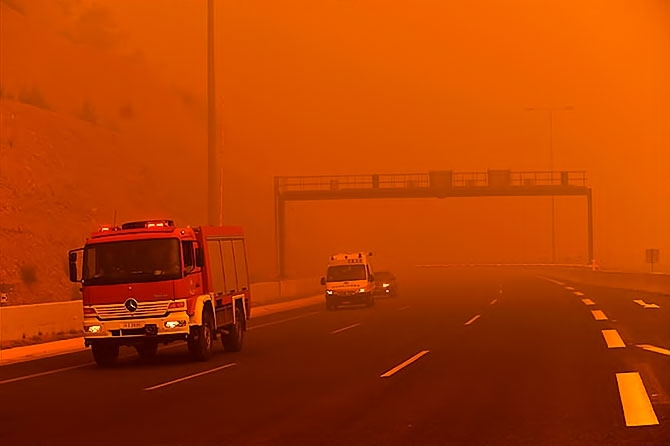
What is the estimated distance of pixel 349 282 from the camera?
1533 inches

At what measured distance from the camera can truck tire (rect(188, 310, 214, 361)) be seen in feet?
62.9

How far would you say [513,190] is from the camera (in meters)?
75.1

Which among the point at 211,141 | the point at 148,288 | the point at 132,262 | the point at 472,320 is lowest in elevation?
the point at 472,320

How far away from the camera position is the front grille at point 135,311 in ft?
60.8

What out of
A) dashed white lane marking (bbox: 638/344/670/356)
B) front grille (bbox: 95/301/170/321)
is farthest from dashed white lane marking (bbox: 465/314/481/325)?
front grille (bbox: 95/301/170/321)

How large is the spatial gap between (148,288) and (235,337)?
3803mm

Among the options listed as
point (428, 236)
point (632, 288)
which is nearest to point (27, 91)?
point (632, 288)

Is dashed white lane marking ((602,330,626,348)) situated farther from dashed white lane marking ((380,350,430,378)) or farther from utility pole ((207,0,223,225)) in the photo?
utility pole ((207,0,223,225))

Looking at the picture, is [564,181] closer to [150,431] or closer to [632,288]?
[632,288]

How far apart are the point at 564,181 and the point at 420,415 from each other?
2610 inches

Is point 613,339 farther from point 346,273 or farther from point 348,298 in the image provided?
point 346,273

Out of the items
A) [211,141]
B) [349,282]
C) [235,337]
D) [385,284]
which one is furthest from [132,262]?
[385,284]

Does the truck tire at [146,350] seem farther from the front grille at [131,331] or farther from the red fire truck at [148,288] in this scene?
the front grille at [131,331]

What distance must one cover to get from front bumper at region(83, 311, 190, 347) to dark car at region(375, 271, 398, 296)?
29.8 metres
